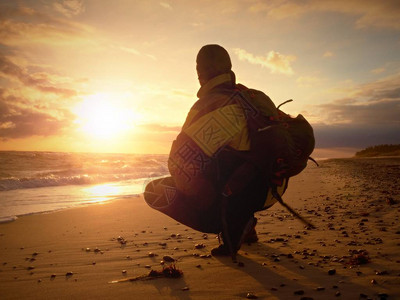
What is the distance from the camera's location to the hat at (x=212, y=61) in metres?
3.66

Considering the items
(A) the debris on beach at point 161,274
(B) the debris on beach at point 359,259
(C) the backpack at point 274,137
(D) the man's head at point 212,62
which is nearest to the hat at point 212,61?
(D) the man's head at point 212,62

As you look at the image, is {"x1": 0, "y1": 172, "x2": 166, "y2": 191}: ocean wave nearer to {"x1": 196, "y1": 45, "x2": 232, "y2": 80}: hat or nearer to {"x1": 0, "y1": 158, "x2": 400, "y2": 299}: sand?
{"x1": 0, "y1": 158, "x2": 400, "y2": 299}: sand

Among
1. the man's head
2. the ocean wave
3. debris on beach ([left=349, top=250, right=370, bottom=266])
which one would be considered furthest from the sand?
Answer: the ocean wave

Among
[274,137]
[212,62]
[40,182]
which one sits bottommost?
[40,182]

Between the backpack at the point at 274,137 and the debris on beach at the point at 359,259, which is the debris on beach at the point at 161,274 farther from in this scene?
the debris on beach at the point at 359,259

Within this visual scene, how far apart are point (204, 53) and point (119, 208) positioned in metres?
6.49

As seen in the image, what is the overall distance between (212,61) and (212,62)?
12mm

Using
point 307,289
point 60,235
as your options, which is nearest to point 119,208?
point 60,235

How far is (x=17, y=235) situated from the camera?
566 cm

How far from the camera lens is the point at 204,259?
3998 millimetres

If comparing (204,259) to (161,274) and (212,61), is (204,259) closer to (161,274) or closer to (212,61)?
(161,274)

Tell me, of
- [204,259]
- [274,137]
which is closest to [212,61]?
[274,137]

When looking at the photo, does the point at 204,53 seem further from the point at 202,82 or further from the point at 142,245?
the point at 142,245

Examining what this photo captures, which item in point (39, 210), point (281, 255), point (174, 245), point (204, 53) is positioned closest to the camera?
point (204, 53)
